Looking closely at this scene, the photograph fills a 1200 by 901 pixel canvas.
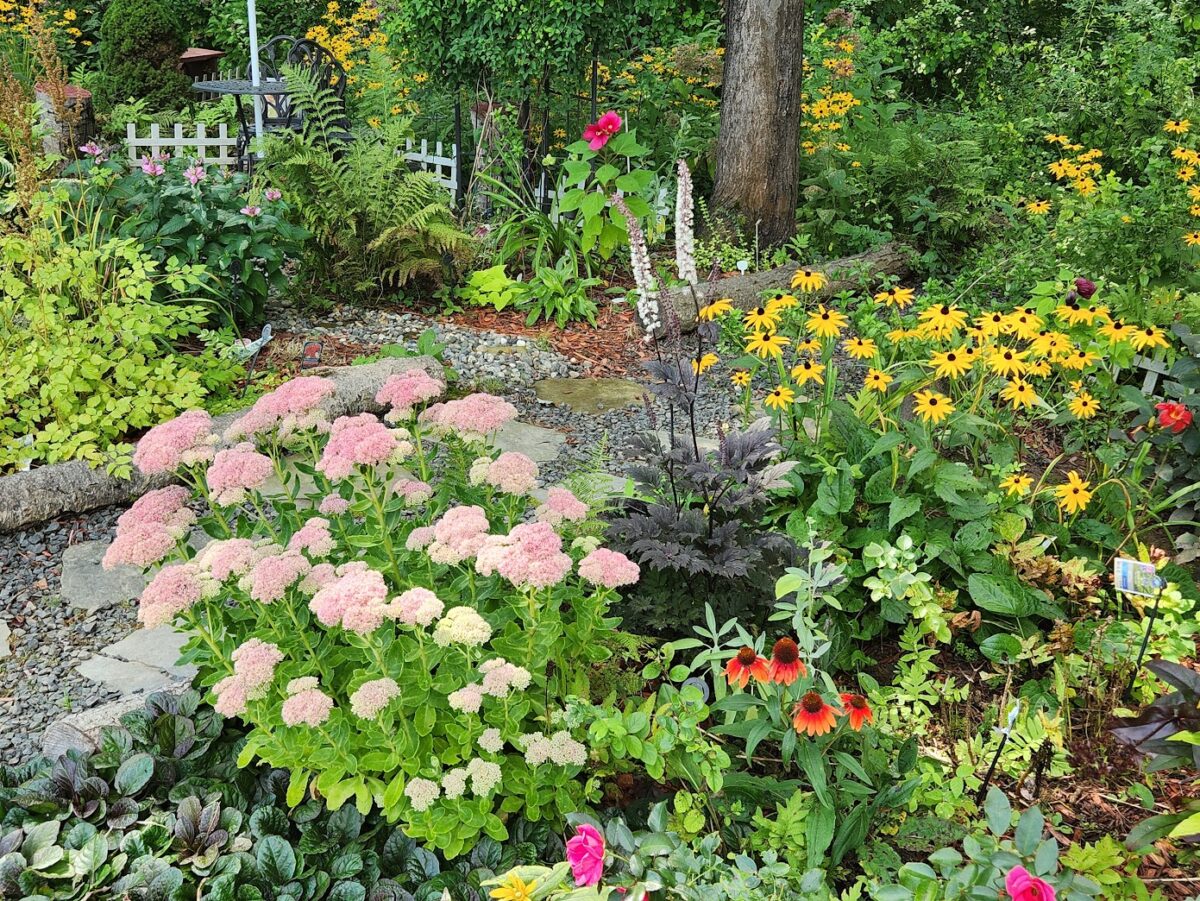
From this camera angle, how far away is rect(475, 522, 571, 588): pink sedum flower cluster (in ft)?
5.85

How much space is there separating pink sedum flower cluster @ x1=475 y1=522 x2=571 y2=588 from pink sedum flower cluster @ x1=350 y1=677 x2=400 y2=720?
0.27 m

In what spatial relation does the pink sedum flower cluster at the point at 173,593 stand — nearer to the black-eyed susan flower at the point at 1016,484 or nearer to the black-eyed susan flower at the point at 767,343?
the black-eyed susan flower at the point at 767,343

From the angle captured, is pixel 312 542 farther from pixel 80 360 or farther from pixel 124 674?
pixel 80 360

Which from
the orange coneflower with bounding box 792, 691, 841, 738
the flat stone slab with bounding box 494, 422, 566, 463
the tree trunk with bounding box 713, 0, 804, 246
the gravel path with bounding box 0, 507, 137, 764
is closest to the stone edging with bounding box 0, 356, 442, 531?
the gravel path with bounding box 0, 507, 137, 764

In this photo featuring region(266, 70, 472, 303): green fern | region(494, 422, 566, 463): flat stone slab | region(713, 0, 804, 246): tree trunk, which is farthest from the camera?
region(713, 0, 804, 246): tree trunk

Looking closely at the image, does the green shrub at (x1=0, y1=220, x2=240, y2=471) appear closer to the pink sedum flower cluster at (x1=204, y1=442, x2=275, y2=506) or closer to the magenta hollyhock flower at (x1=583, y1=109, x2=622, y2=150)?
the pink sedum flower cluster at (x1=204, y1=442, x2=275, y2=506)

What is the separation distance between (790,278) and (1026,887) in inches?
176

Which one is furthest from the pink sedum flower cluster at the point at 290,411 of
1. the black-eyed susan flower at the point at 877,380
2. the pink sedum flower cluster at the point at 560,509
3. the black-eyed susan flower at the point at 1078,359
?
the black-eyed susan flower at the point at 1078,359

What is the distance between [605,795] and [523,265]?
4155 millimetres

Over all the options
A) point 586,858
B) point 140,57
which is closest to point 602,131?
point 586,858

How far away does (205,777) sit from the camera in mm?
2219

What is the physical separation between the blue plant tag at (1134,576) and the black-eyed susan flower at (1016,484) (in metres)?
0.52

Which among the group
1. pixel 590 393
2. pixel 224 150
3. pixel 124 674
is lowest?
pixel 124 674

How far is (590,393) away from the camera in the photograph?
4.70m
